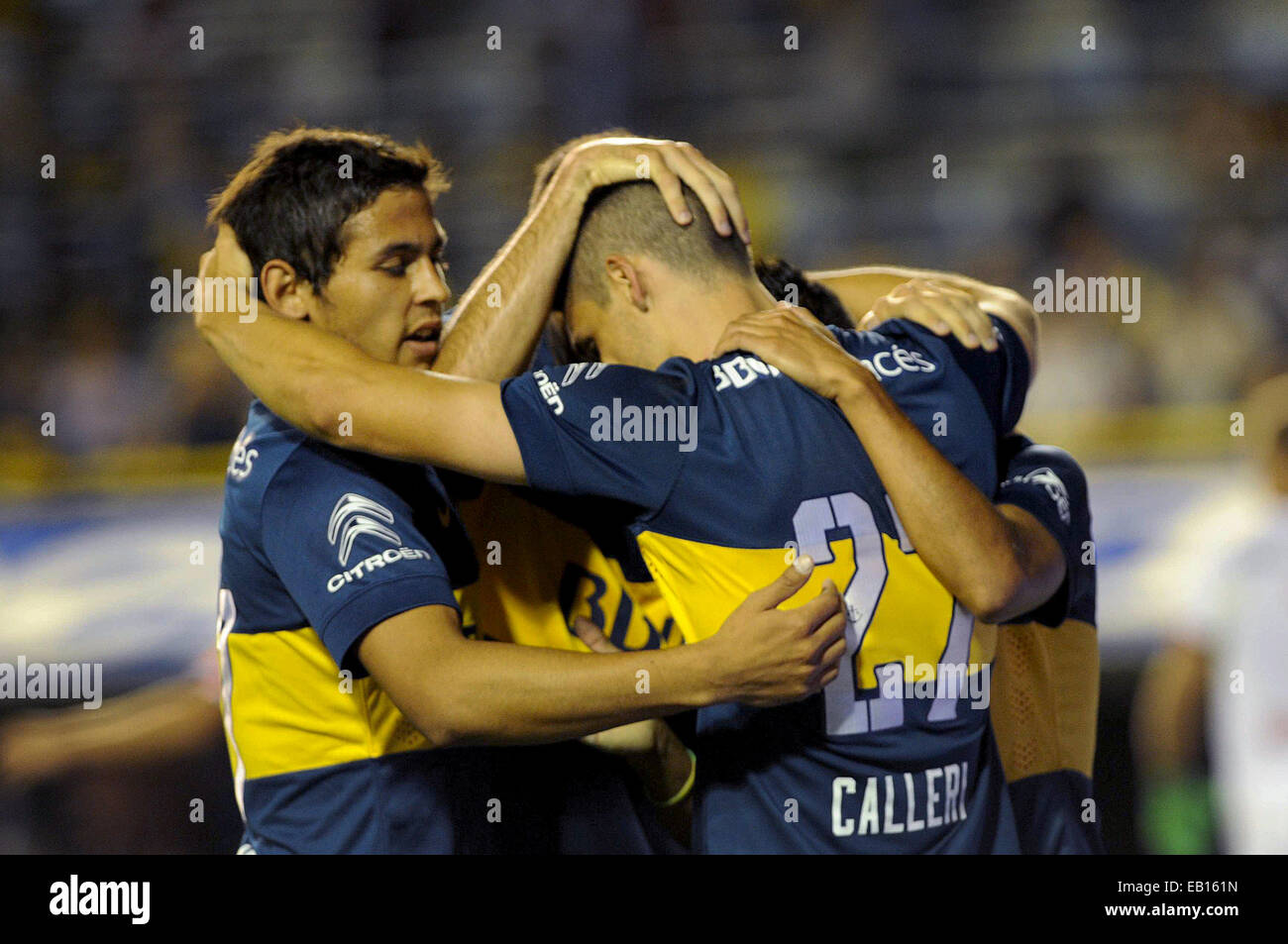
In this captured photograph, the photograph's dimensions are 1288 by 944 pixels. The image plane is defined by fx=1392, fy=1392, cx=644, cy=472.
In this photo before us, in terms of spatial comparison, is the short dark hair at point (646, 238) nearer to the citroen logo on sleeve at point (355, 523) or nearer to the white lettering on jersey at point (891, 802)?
the citroen logo on sleeve at point (355, 523)

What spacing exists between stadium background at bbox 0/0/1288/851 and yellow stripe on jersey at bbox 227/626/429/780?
3.58 m

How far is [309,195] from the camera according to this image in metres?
2.41

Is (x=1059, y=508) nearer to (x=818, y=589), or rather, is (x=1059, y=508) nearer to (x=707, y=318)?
(x=818, y=589)

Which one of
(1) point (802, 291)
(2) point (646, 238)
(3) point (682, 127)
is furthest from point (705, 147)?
(2) point (646, 238)

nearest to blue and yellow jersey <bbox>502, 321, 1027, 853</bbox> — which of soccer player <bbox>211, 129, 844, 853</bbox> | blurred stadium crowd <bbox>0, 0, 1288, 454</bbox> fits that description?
soccer player <bbox>211, 129, 844, 853</bbox>

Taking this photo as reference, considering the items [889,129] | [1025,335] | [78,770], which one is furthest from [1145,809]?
[889,129]

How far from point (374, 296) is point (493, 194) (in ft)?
17.8

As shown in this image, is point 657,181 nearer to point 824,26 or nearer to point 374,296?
point 374,296

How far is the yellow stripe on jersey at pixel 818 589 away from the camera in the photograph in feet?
6.98

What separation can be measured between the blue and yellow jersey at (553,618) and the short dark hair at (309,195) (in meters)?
0.48

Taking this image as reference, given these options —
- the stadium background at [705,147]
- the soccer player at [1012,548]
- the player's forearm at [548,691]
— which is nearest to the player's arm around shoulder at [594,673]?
the player's forearm at [548,691]

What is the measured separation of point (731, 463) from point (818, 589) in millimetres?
235

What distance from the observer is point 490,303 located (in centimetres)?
246

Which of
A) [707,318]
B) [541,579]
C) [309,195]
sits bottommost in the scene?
[541,579]
